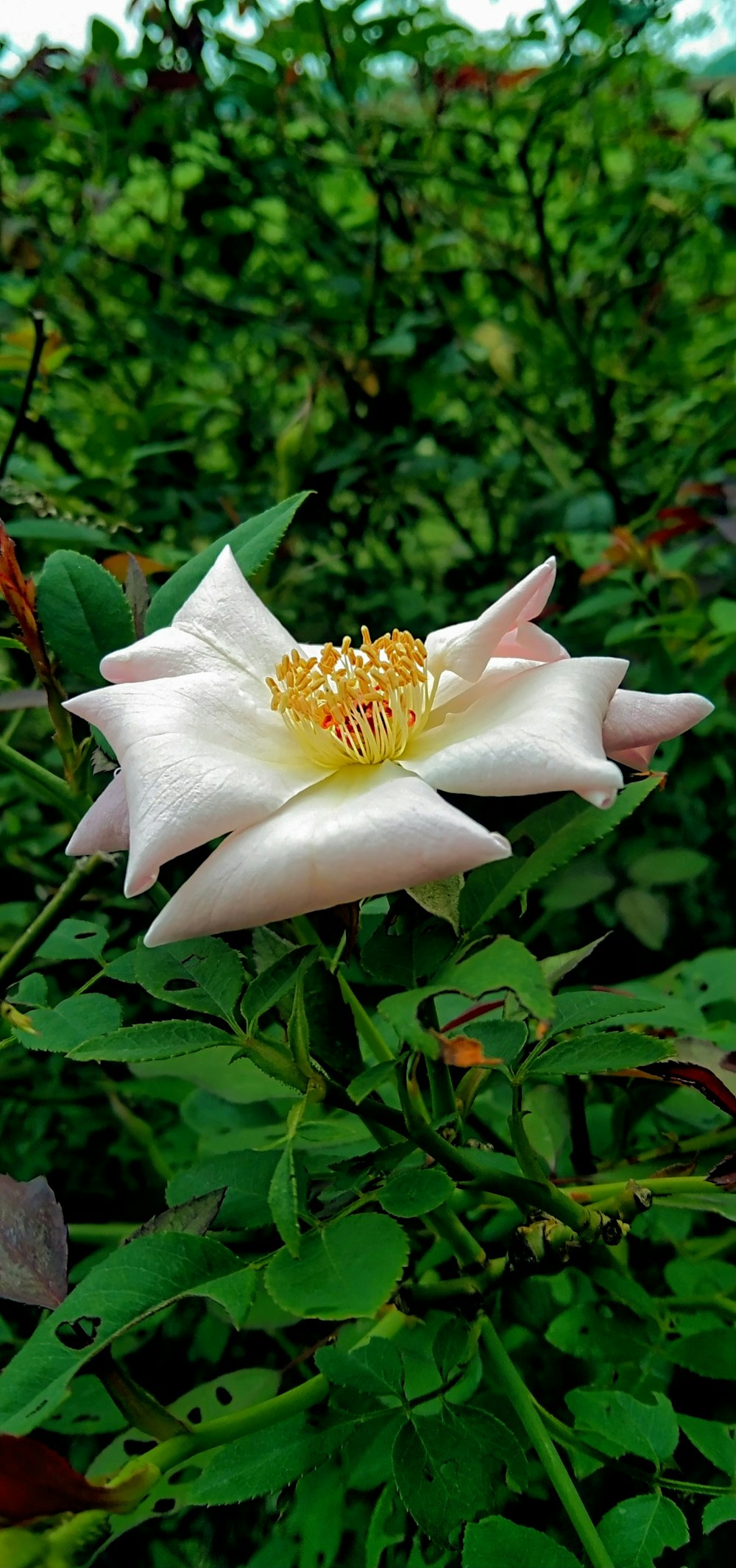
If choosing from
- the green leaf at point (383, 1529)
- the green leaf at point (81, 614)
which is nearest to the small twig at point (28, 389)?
the green leaf at point (81, 614)

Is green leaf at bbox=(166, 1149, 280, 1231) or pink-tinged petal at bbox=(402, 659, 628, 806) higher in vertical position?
pink-tinged petal at bbox=(402, 659, 628, 806)

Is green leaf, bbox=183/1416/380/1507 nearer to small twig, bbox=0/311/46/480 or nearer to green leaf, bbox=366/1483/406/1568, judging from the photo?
green leaf, bbox=366/1483/406/1568

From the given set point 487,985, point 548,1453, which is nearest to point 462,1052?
point 487,985

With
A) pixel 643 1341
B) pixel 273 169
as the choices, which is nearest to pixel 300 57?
pixel 273 169

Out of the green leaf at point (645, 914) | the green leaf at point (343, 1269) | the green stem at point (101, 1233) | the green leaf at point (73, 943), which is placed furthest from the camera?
the green leaf at point (645, 914)

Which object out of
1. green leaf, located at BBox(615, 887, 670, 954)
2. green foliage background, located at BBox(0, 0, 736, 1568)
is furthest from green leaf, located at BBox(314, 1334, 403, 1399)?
green leaf, located at BBox(615, 887, 670, 954)

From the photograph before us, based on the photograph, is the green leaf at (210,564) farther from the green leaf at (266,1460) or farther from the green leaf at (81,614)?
the green leaf at (266,1460)

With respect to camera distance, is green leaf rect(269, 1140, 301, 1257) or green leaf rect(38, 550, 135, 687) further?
green leaf rect(38, 550, 135, 687)
